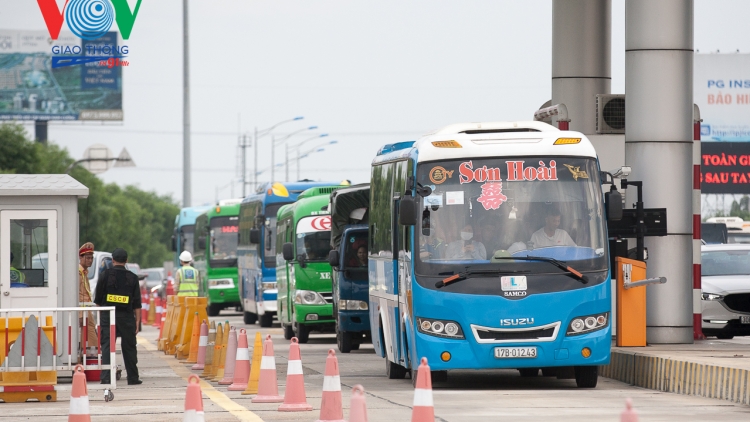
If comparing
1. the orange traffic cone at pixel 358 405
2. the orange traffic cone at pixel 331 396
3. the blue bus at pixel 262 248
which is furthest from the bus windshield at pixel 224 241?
the orange traffic cone at pixel 358 405

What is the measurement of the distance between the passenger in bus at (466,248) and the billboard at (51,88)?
73.6 m

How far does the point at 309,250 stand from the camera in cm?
2894

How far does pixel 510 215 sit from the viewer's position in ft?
52.7

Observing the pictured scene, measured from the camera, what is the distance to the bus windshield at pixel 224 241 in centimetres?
4350

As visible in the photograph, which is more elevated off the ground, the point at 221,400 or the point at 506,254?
the point at 506,254

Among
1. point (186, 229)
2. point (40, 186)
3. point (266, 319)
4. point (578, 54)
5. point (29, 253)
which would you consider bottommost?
point (266, 319)

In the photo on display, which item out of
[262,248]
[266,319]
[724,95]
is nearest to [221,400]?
[262,248]

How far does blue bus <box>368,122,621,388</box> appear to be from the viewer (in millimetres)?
15820

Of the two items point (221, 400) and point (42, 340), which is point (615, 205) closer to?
point (221, 400)

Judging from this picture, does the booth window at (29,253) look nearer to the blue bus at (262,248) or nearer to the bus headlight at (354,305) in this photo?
the bus headlight at (354,305)

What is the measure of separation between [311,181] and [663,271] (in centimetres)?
1841

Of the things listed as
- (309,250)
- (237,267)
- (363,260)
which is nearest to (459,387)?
(363,260)

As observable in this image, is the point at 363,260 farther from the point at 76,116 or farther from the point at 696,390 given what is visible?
the point at 76,116

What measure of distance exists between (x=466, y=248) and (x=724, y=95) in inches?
2397
